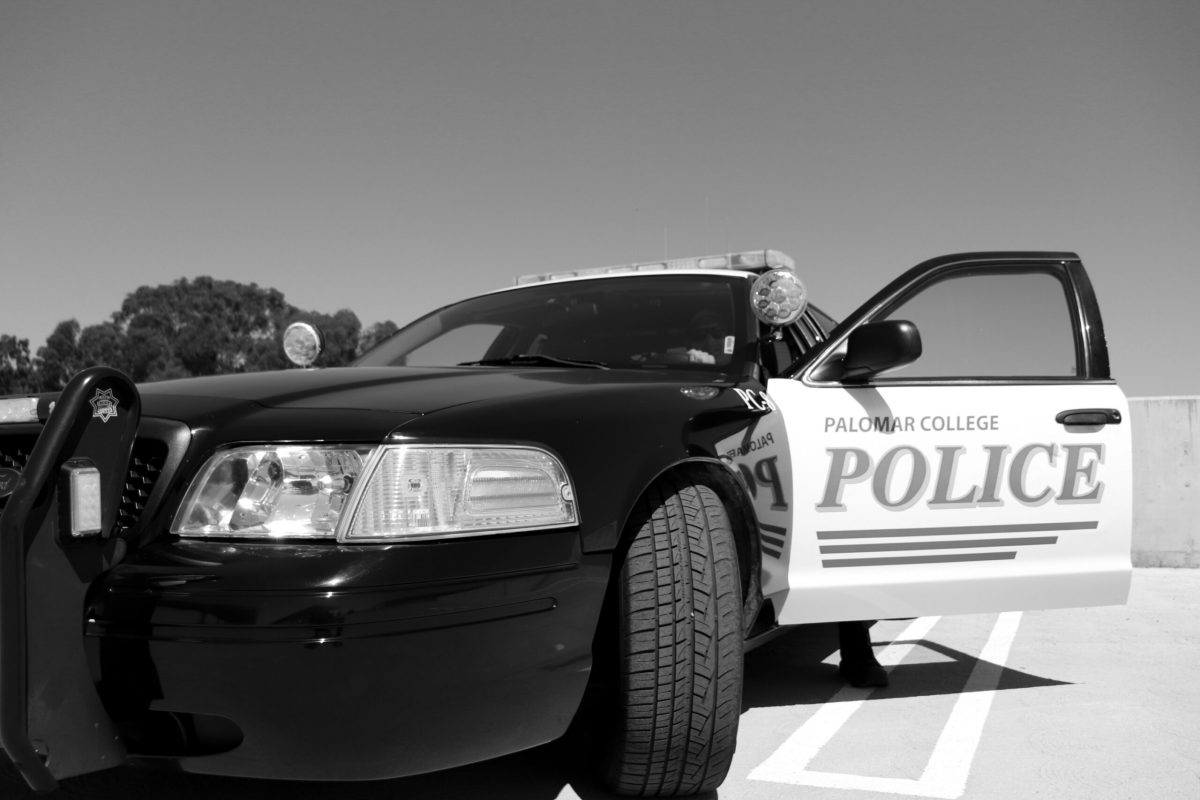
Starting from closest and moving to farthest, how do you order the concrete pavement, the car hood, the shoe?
1. the car hood
2. the concrete pavement
3. the shoe

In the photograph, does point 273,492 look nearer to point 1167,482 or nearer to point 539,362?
point 539,362

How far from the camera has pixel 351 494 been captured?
174 centimetres

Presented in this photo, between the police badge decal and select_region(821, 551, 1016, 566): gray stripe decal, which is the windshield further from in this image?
the police badge decal

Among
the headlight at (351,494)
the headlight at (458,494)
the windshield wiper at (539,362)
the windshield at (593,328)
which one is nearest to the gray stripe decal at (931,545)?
the windshield at (593,328)

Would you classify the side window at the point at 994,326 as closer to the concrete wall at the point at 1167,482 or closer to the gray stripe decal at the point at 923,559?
the gray stripe decal at the point at 923,559

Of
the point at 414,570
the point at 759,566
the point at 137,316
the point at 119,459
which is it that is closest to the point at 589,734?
the point at 759,566

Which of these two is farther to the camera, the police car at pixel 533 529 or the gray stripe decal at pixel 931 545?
the gray stripe decal at pixel 931 545

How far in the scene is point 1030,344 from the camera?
334 centimetres

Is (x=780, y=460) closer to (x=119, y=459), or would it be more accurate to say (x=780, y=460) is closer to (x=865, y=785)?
(x=865, y=785)

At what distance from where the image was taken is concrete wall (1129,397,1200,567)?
7133 mm

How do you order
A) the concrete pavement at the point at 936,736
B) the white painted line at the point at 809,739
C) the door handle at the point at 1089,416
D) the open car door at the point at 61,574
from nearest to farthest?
the open car door at the point at 61,574 < the concrete pavement at the point at 936,736 < the white painted line at the point at 809,739 < the door handle at the point at 1089,416

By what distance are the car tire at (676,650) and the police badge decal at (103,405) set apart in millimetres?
1041

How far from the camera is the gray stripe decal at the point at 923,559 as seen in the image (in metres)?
2.88

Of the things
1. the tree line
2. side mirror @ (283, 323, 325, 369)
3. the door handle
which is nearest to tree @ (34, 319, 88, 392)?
the tree line
